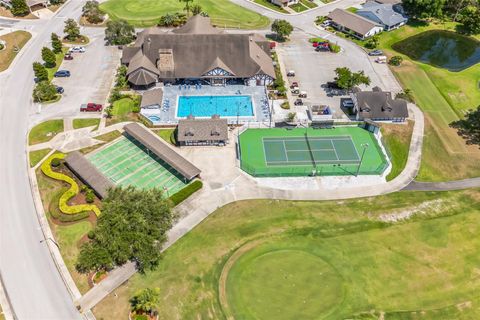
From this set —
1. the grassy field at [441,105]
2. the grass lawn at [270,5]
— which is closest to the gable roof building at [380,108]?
the grassy field at [441,105]

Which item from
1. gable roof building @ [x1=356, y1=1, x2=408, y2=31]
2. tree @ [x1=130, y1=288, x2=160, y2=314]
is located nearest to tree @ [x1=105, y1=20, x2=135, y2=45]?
gable roof building @ [x1=356, y1=1, x2=408, y2=31]

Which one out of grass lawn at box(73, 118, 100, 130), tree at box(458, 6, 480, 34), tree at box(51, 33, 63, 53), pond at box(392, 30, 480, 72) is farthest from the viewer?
tree at box(458, 6, 480, 34)

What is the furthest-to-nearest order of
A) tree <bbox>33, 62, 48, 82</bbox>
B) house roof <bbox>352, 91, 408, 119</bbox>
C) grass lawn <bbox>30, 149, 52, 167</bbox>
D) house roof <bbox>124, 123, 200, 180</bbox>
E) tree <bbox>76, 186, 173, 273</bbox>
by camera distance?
tree <bbox>33, 62, 48, 82</bbox> < house roof <bbox>352, 91, 408, 119</bbox> < grass lawn <bbox>30, 149, 52, 167</bbox> < house roof <bbox>124, 123, 200, 180</bbox> < tree <bbox>76, 186, 173, 273</bbox>

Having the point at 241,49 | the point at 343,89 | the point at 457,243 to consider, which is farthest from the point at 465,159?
the point at 241,49

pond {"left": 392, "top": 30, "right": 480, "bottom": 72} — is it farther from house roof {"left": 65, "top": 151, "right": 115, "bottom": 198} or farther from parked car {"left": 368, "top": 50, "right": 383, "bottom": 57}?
house roof {"left": 65, "top": 151, "right": 115, "bottom": 198}

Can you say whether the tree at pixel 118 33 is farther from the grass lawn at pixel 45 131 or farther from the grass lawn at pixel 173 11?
the grass lawn at pixel 45 131

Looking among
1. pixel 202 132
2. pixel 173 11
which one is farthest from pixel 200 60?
pixel 173 11

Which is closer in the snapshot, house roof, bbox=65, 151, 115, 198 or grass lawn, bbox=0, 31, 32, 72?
house roof, bbox=65, 151, 115, 198
